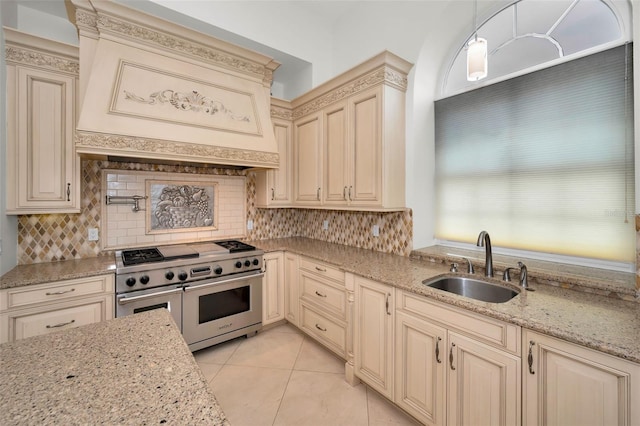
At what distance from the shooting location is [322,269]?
259 centimetres

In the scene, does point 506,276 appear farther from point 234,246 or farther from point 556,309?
point 234,246

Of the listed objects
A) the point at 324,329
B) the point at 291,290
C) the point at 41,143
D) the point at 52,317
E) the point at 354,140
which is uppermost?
the point at 354,140

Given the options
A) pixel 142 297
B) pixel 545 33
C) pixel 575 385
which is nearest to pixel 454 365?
pixel 575 385

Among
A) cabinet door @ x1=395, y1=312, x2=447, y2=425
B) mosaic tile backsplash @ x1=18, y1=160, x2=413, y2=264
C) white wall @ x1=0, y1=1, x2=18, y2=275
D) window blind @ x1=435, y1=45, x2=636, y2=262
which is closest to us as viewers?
cabinet door @ x1=395, y1=312, x2=447, y2=425

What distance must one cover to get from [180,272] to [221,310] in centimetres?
55

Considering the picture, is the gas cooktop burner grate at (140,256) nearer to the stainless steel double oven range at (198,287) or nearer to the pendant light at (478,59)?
the stainless steel double oven range at (198,287)

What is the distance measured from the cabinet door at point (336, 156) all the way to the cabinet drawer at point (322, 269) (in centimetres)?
61

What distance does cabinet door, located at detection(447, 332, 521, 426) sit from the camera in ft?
4.30

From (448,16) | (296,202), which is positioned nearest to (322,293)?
(296,202)

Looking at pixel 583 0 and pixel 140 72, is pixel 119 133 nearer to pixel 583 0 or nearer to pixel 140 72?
pixel 140 72

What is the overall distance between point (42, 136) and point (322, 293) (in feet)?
8.28

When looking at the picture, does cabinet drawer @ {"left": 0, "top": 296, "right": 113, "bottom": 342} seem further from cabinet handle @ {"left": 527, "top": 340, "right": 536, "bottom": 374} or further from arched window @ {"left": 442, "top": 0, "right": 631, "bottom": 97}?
arched window @ {"left": 442, "top": 0, "right": 631, "bottom": 97}

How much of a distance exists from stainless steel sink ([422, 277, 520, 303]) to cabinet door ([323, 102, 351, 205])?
1088 mm

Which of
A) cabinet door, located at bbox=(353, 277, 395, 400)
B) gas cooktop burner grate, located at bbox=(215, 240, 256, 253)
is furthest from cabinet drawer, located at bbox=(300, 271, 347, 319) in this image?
gas cooktop burner grate, located at bbox=(215, 240, 256, 253)
